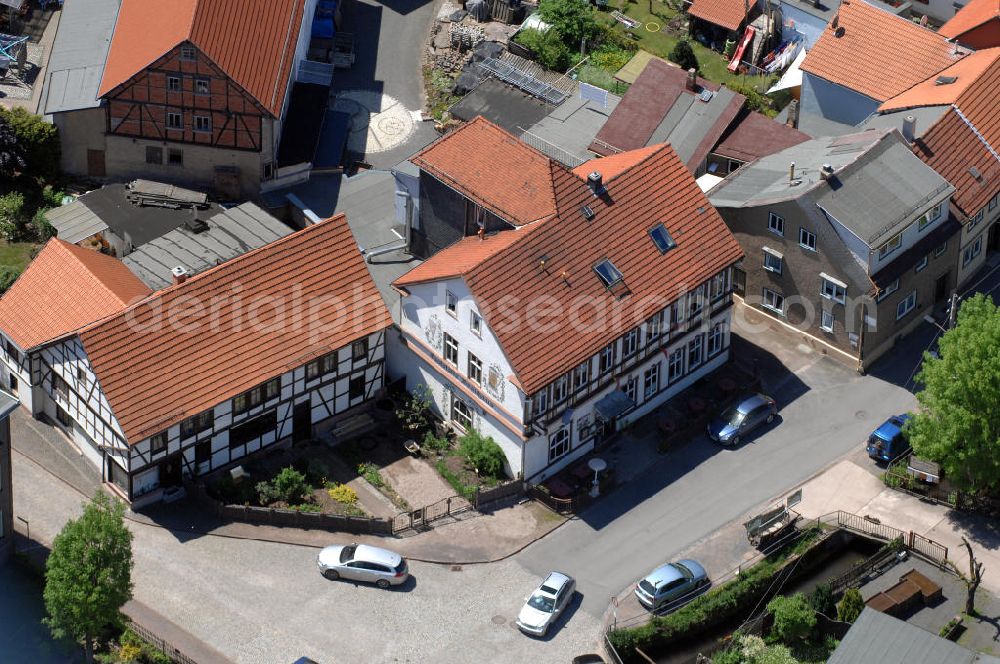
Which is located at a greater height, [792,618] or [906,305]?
[906,305]

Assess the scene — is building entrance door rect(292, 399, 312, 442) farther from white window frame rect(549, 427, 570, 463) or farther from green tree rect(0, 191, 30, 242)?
green tree rect(0, 191, 30, 242)

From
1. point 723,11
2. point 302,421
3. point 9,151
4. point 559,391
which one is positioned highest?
point 723,11

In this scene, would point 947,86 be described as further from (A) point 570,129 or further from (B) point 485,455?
(B) point 485,455

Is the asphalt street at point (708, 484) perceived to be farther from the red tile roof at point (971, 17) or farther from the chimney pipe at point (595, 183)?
the red tile roof at point (971, 17)

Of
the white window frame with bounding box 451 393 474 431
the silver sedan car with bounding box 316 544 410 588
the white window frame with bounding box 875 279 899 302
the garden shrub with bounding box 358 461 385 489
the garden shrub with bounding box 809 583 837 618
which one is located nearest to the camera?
the silver sedan car with bounding box 316 544 410 588

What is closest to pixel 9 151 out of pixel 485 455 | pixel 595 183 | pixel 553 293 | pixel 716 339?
pixel 485 455

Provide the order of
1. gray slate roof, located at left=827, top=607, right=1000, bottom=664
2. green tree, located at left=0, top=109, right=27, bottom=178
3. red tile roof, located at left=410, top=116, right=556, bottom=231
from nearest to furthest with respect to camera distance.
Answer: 1. gray slate roof, located at left=827, top=607, right=1000, bottom=664
2. red tile roof, located at left=410, top=116, right=556, bottom=231
3. green tree, located at left=0, top=109, right=27, bottom=178

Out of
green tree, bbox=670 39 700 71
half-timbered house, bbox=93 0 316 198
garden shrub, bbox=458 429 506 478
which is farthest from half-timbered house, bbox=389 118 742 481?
green tree, bbox=670 39 700 71
